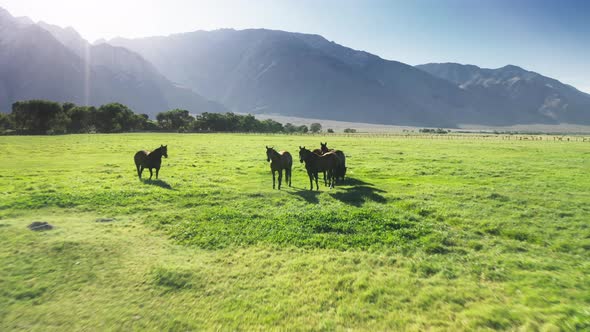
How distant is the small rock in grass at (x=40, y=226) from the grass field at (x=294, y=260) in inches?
11.9

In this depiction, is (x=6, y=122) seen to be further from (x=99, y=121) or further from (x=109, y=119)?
(x=109, y=119)

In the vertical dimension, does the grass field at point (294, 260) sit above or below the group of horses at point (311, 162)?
below

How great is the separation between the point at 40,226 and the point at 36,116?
383 feet

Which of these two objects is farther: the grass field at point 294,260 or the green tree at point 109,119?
the green tree at point 109,119

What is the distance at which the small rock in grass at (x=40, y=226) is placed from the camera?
36.6 feet

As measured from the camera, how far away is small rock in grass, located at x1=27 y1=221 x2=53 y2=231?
11.1m

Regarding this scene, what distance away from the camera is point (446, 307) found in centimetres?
671

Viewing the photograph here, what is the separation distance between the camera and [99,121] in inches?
4525

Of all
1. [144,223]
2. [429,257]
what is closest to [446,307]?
[429,257]

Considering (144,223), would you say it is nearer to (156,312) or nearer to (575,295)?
(156,312)

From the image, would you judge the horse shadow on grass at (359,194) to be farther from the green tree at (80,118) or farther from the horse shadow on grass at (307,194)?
the green tree at (80,118)

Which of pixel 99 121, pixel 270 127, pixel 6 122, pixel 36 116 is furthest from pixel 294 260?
pixel 270 127

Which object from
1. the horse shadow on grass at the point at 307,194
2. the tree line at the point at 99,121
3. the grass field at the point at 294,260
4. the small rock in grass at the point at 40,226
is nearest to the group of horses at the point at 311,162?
the horse shadow on grass at the point at 307,194

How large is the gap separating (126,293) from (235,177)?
16.5m
